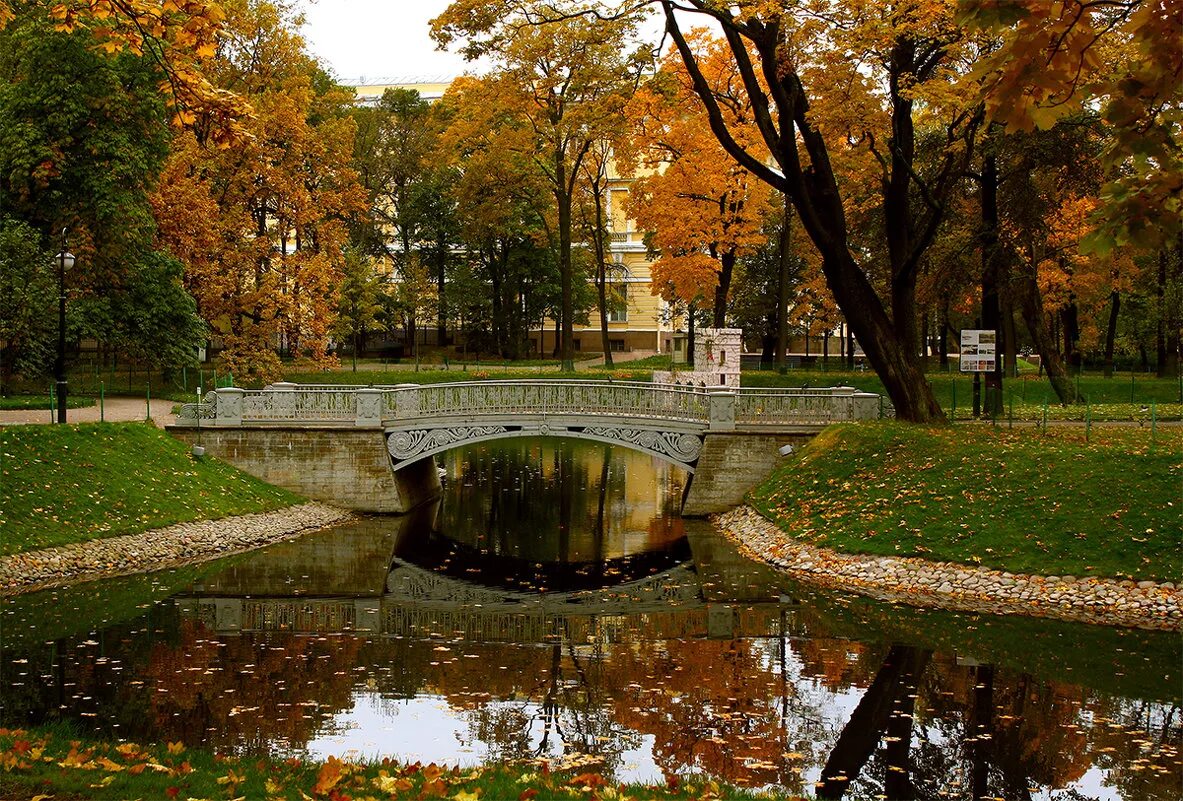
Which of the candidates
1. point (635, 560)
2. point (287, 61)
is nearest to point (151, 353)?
point (287, 61)

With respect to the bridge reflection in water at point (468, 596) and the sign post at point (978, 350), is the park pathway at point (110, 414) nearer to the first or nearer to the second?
the bridge reflection in water at point (468, 596)

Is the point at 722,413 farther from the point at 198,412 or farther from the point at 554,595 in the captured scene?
the point at 198,412

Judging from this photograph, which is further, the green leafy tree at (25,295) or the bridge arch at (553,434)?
the green leafy tree at (25,295)

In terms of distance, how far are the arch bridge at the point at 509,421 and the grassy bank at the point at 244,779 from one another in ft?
56.4

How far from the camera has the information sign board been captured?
25969 mm

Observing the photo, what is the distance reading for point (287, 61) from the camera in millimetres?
38031

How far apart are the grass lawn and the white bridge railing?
81.4 inches

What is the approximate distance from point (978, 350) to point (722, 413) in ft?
21.1

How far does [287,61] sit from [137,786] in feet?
114

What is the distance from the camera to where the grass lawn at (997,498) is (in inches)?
713

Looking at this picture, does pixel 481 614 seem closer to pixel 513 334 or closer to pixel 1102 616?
pixel 1102 616

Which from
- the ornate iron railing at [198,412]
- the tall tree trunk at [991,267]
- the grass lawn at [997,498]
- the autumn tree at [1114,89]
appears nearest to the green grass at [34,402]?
the ornate iron railing at [198,412]

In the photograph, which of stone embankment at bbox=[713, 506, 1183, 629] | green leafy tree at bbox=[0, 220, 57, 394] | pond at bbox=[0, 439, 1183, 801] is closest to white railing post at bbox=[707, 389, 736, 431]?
pond at bbox=[0, 439, 1183, 801]

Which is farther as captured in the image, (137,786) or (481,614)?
(481,614)
